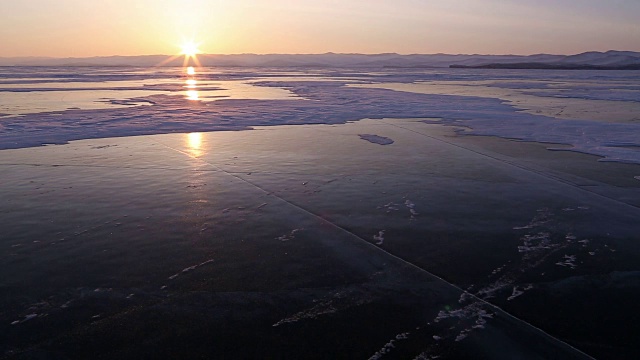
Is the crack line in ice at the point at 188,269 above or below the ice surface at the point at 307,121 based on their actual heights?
below

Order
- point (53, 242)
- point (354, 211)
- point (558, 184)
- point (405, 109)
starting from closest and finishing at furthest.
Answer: point (53, 242) → point (354, 211) → point (558, 184) → point (405, 109)

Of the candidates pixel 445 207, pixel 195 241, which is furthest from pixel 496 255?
pixel 195 241

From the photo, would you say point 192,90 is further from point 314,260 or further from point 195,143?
point 314,260

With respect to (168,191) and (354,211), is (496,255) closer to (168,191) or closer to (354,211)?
(354,211)

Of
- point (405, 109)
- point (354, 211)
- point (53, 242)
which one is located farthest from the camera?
point (405, 109)

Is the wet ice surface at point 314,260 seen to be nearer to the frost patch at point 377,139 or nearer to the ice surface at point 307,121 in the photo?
the frost patch at point 377,139

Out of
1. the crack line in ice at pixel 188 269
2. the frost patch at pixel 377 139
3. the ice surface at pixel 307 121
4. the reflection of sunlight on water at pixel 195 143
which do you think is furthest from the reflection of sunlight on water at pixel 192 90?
the crack line in ice at pixel 188 269

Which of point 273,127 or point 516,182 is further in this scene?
point 273,127
